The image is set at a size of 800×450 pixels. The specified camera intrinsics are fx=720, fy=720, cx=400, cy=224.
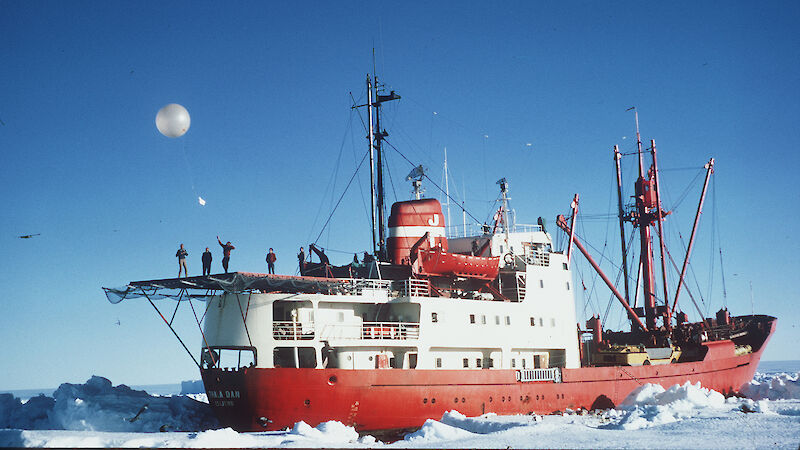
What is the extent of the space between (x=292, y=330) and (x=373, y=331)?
319 centimetres

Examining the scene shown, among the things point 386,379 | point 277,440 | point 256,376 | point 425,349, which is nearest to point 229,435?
point 277,440

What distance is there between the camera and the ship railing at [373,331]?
2781 centimetres

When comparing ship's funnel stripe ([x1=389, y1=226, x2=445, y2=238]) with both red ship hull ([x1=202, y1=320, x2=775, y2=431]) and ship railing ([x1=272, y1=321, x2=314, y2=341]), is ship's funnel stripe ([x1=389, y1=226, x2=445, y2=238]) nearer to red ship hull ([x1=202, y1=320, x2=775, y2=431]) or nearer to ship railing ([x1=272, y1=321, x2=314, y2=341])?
red ship hull ([x1=202, y1=320, x2=775, y2=431])

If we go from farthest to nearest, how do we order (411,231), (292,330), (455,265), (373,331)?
(411,231) → (455,265) → (373,331) → (292,330)

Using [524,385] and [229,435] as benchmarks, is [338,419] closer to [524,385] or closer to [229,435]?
[229,435]

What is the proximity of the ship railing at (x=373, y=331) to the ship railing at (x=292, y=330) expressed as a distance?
1.81 feet

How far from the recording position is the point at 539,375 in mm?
32719

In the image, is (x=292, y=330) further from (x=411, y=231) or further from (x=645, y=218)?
(x=645, y=218)

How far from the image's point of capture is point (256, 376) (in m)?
25.4

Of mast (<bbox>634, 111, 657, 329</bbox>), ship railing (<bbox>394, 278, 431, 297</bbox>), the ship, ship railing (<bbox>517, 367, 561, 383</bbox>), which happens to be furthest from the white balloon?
mast (<bbox>634, 111, 657, 329</bbox>)

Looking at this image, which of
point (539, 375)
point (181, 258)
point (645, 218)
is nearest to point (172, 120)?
point (181, 258)

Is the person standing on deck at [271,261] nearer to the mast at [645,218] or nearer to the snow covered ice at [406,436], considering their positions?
the snow covered ice at [406,436]

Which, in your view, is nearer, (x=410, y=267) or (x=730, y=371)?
(x=410, y=267)

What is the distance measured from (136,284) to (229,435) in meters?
7.23
